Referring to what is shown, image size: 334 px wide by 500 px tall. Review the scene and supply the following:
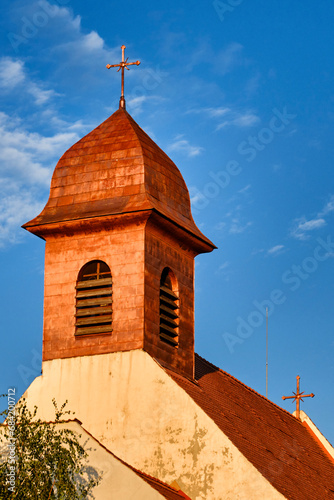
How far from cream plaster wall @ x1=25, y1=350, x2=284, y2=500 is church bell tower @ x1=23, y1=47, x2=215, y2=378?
0.56 meters

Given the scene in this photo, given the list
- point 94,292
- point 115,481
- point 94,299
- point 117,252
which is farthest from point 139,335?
point 115,481

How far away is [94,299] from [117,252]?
1336 mm

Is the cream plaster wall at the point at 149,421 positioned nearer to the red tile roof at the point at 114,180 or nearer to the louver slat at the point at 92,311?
the louver slat at the point at 92,311

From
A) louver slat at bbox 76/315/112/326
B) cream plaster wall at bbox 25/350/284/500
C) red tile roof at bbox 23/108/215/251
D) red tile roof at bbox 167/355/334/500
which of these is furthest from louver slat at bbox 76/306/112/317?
red tile roof at bbox 23/108/215/251

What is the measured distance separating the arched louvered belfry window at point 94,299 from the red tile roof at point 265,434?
2.18m

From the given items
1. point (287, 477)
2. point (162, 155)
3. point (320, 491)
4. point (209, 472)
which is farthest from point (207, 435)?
point (162, 155)

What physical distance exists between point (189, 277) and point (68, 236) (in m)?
3.75

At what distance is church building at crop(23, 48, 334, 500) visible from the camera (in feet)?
96.5

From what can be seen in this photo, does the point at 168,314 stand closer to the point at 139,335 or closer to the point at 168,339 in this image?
the point at 168,339

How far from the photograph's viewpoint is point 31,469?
23.3 meters

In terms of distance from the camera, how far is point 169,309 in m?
32.9

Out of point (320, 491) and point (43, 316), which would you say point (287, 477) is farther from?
point (43, 316)

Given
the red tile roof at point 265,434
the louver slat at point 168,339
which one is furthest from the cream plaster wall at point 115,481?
the louver slat at point 168,339

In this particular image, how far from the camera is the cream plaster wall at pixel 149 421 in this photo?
2886 cm
